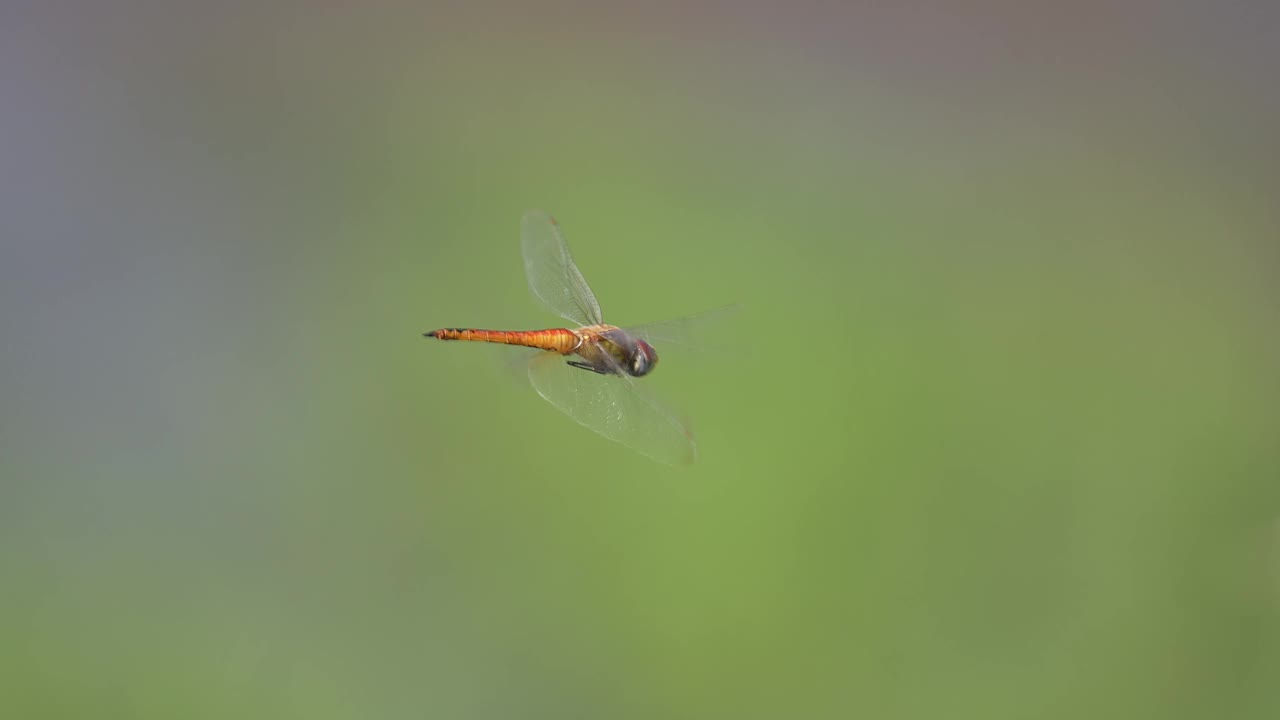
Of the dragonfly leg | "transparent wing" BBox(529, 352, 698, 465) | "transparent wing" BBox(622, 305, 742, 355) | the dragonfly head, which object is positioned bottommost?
"transparent wing" BBox(529, 352, 698, 465)

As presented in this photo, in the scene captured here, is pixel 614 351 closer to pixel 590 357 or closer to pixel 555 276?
pixel 590 357

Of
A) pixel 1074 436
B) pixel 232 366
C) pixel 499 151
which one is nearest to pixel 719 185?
pixel 499 151

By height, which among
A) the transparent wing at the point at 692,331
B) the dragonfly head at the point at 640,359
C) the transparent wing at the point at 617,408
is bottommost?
the transparent wing at the point at 617,408

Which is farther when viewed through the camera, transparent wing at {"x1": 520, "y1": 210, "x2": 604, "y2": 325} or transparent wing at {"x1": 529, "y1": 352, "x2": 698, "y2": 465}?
transparent wing at {"x1": 520, "y1": 210, "x2": 604, "y2": 325}

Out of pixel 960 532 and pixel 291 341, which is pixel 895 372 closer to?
pixel 960 532

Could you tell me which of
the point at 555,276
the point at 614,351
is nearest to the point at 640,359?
the point at 614,351

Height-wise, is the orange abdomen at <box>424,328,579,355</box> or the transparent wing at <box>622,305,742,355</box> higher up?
the transparent wing at <box>622,305,742,355</box>
